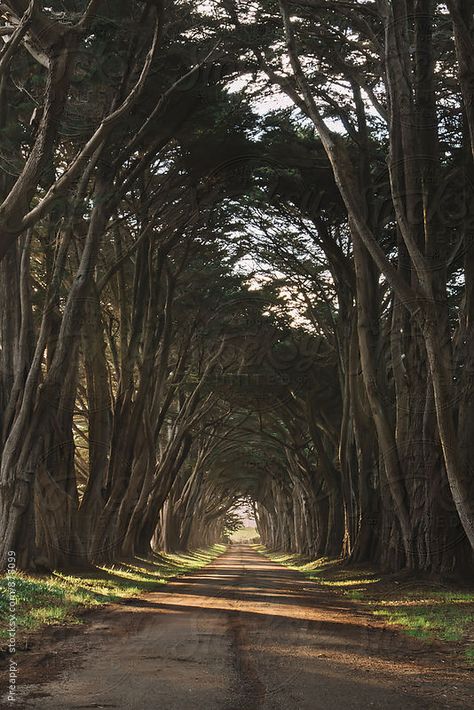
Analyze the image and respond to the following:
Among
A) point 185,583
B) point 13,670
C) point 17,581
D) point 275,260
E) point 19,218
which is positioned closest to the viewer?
point 13,670

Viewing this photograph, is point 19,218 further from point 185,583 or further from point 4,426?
point 185,583

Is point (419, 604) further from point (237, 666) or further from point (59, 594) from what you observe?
point (237, 666)

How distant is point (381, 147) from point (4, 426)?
10.1 metres

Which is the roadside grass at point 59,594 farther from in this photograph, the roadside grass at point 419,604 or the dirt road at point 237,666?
the roadside grass at point 419,604

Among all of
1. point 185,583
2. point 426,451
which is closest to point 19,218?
point 426,451

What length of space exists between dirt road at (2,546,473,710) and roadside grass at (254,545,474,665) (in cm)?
37

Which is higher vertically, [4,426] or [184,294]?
[184,294]

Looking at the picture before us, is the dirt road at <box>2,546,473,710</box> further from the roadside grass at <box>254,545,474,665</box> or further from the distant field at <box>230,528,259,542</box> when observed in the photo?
the distant field at <box>230,528,259,542</box>

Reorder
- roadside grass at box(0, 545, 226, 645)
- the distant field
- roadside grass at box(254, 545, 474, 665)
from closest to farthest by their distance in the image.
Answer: roadside grass at box(0, 545, 226, 645) → roadside grass at box(254, 545, 474, 665) → the distant field

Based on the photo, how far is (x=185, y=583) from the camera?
56.6ft

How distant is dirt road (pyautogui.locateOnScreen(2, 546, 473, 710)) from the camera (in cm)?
497

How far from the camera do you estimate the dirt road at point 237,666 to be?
497 centimetres

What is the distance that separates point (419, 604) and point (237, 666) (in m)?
5.38

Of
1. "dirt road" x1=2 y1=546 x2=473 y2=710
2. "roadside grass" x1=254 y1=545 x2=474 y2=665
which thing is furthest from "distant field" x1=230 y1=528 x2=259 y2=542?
"dirt road" x1=2 y1=546 x2=473 y2=710
